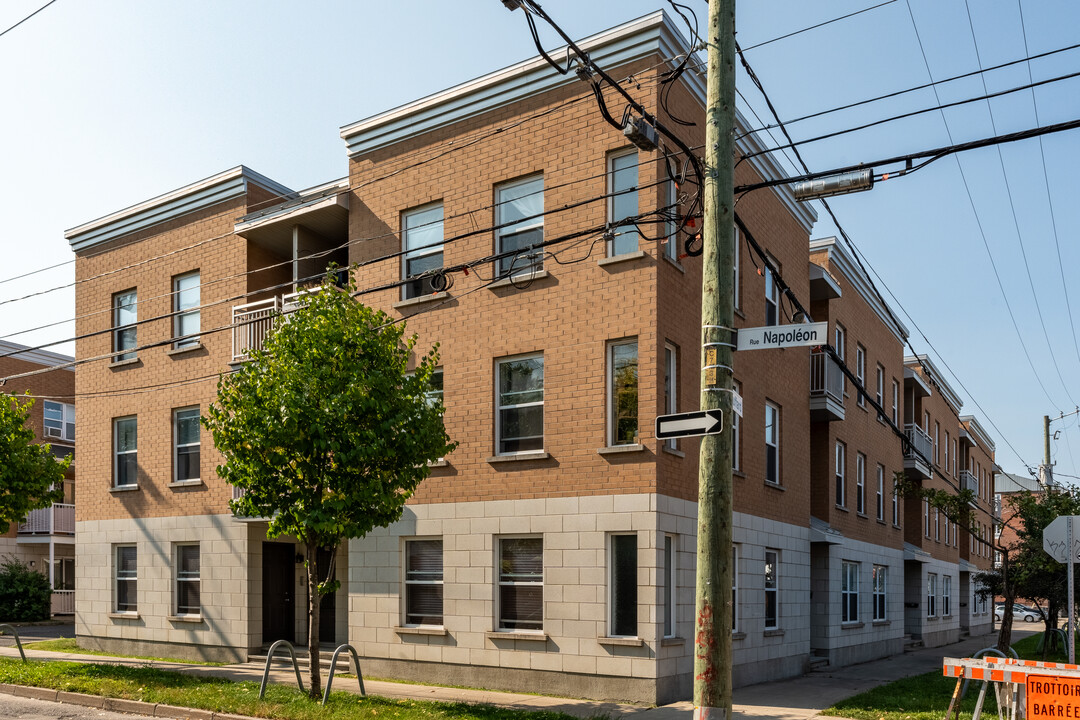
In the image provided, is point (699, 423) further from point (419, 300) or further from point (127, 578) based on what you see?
point (127, 578)

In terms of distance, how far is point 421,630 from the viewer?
57.9 feet

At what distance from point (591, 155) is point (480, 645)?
8316 millimetres

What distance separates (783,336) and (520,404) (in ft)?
27.8

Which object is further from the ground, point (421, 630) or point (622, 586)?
point (622, 586)

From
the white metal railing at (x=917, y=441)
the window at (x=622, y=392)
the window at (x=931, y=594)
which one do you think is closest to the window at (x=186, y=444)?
the window at (x=622, y=392)

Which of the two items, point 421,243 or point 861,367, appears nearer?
point 421,243

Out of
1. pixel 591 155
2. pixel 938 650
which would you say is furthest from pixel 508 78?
pixel 938 650

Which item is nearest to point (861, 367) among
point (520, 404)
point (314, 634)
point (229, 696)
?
point (520, 404)

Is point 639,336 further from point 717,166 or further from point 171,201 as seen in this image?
point 171,201

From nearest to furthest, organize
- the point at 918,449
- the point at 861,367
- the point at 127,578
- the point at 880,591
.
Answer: the point at 127,578
the point at 861,367
the point at 880,591
the point at 918,449

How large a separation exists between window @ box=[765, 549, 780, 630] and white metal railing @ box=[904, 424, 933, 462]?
569 inches

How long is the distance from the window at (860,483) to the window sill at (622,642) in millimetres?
14351

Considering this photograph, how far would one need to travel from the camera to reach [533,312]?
17266mm

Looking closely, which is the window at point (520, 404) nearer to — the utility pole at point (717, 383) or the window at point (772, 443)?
the window at point (772, 443)
